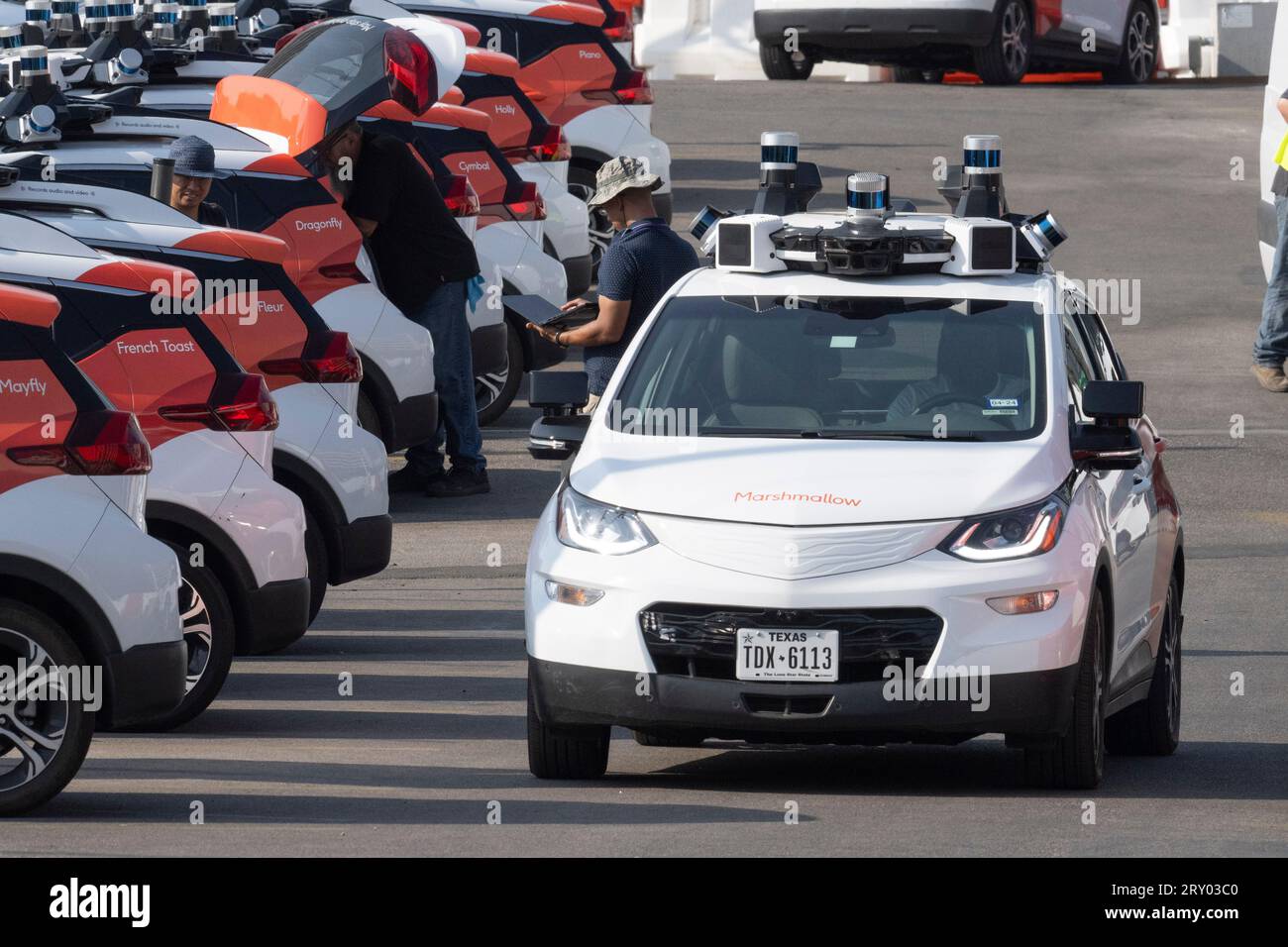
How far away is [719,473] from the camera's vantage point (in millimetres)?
8344

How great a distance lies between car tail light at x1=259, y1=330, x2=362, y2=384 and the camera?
11242 millimetres

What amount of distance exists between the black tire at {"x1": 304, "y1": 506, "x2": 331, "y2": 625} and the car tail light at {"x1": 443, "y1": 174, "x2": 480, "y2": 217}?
4.71m

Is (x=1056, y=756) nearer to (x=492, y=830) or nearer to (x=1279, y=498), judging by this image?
(x=492, y=830)

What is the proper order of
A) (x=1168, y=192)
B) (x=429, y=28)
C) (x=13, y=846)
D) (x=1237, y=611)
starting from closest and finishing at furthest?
1. (x=13, y=846)
2. (x=1237, y=611)
3. (x=429, y=28)
4. (x=1168, y=192)

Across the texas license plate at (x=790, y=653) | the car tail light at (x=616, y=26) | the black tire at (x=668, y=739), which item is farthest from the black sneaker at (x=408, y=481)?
the texas license plate at (x=790, y=653)

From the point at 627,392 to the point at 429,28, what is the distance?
6303mm

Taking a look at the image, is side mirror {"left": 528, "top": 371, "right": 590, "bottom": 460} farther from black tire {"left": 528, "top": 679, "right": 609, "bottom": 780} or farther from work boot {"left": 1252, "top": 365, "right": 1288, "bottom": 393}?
work boot {"left": 1252, "top": 365, "right": 1288, "bottom": 393}

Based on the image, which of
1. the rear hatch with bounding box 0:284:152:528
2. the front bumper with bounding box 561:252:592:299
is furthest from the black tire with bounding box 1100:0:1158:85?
the rear hatch with bounding box 0:284:152:528

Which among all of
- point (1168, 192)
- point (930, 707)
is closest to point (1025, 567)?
point (930, 707)

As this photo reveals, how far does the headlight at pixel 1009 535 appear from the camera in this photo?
8.05 metres

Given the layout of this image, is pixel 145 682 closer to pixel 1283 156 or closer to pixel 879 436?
pixel 879 436

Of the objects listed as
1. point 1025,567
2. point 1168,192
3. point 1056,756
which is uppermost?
point 1025,567

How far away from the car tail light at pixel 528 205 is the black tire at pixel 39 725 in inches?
371

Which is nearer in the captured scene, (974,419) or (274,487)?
(974,419)
